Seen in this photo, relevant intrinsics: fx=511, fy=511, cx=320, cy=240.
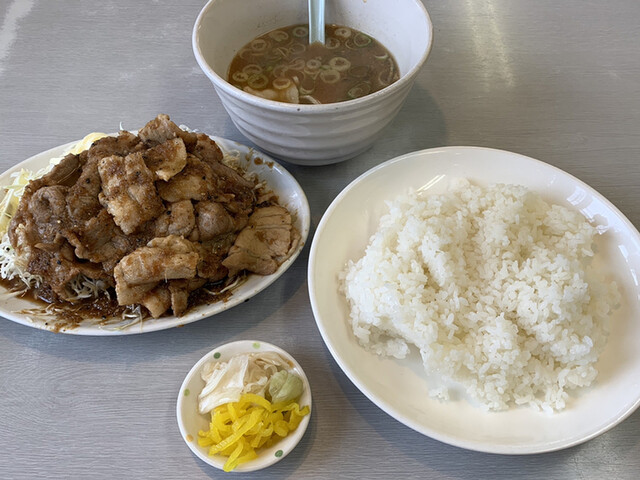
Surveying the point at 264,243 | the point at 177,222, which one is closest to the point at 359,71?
the point at 264,243

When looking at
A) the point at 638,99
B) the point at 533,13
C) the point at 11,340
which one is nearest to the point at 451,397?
the point at 11,340

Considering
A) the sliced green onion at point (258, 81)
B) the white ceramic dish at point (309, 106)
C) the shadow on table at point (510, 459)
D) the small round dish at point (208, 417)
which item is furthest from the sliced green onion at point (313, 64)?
the shadow on table at point (510, 459)

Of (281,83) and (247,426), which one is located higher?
(281,83)

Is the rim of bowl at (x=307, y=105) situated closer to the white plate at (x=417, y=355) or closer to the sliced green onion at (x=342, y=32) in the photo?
the white plate at (x=417, y=355)

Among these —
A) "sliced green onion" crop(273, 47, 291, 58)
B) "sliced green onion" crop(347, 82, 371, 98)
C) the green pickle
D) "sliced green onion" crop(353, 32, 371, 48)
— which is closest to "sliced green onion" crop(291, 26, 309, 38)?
"sliced green onion" crop(273, 47, 291, 58)

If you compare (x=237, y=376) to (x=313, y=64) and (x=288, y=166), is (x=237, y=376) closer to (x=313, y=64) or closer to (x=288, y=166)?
(x=288, y=166)

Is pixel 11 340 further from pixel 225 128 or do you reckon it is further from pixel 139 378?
pixel 225 128

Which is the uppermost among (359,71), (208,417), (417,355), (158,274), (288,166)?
(359,71)
